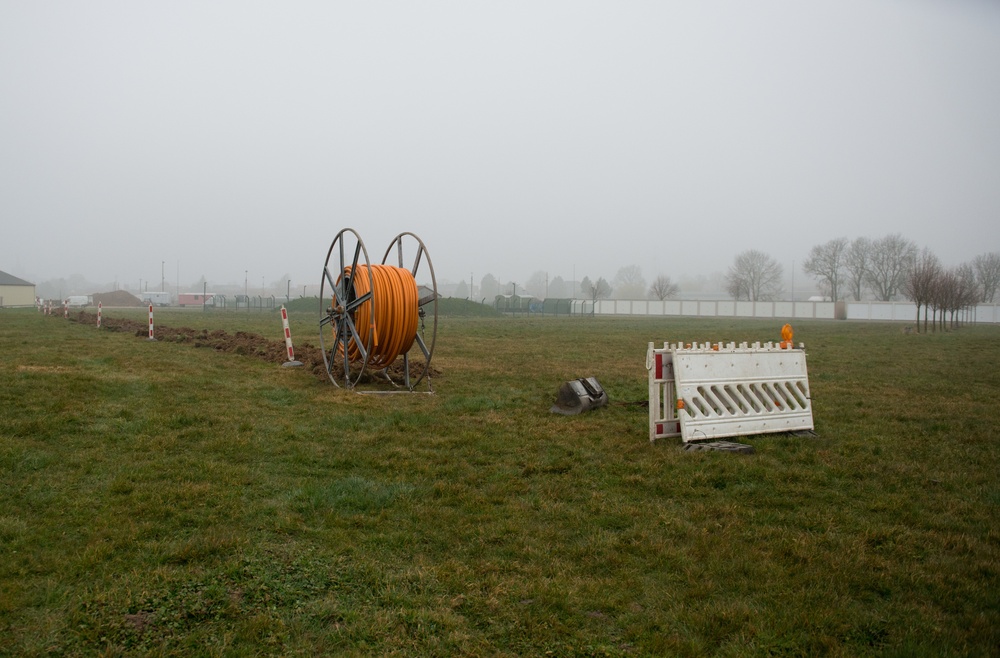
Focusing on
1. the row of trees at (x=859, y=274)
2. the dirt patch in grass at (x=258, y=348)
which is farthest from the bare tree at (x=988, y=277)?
the dirt patch in grass at (x=258, y=348)

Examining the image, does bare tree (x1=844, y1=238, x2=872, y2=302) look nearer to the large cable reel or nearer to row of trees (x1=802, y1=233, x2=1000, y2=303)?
row of trees (x1=802, y1=233, x2=1000, y2=303)

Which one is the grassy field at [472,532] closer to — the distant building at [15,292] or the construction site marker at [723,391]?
the construction site marker at [723,391]

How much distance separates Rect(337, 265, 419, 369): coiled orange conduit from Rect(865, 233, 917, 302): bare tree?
95366 mm

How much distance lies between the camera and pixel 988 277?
267 feet

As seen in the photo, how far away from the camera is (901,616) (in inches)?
151

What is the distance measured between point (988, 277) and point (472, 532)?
94356 millimetres

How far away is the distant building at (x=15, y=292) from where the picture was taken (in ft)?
234

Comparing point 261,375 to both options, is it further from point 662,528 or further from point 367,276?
point 662,528

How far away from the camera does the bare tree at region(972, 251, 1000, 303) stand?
81375mm

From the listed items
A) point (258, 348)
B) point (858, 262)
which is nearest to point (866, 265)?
point (858, 262)

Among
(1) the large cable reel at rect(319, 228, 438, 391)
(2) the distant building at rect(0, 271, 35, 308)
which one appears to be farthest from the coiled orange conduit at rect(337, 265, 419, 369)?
(2) the distant building at rect(0, 271, 35, 308)

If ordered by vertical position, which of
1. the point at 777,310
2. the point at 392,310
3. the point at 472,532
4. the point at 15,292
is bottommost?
the point at 472,532

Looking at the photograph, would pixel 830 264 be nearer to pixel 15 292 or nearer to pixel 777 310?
pixel 777 310

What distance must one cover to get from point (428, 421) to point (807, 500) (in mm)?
4603
